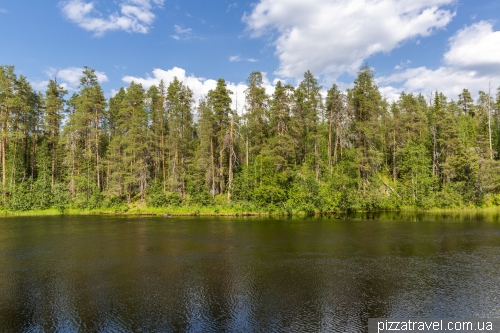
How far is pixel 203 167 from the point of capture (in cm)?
4969

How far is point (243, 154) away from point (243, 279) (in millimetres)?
41884

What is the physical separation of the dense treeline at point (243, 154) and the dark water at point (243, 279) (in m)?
19.2

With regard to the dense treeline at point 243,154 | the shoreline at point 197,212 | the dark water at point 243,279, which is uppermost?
the dense treeline at point 243,154

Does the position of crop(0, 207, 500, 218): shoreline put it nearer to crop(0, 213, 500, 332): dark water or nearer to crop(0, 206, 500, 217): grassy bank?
crop(0, 206, 500, 217): grassy bank

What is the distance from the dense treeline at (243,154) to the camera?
48.1m

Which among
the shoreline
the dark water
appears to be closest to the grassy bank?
the shoreline

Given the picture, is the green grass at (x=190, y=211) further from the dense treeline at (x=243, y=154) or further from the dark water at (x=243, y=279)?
the dark water at (x=243, y=279)

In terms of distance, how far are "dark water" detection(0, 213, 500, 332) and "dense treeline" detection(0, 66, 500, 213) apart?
63.0 feet

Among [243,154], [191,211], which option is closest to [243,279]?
[191,211]

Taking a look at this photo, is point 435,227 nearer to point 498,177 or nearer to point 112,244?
point 498,177

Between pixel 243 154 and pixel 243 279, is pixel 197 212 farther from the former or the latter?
pixel 243 279

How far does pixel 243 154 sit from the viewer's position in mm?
57562

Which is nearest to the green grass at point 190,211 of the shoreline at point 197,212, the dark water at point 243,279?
the shoreline at point 197,212

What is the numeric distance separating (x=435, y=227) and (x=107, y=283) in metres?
32.6
